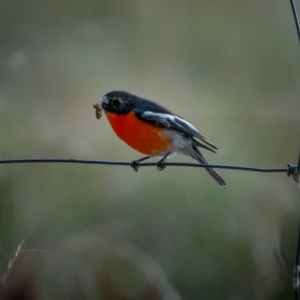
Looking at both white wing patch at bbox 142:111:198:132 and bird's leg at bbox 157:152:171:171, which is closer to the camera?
bird's leg at bbox 157:152:171:171

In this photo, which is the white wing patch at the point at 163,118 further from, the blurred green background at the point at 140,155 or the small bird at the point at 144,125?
the blurred green background at the point at 140,155

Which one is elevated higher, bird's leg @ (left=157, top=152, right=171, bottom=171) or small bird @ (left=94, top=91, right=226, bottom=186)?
small bird @ (left=94, top=91, right=226, bottom=186)

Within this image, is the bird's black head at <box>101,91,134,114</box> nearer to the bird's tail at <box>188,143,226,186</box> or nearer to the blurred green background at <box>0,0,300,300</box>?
the bird's tail at <box>188,143,226,186</box>

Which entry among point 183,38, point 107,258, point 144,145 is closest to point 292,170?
point 144,145

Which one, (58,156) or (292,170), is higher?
(292,170)

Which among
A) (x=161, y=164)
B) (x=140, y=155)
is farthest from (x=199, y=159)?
(x=140, y=155)

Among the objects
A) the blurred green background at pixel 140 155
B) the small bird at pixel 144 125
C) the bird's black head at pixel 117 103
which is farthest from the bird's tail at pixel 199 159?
the blurred green background at pixel 140 155

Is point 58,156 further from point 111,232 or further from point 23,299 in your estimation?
point 23,299

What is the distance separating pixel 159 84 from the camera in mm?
4859

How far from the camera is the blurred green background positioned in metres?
3.46

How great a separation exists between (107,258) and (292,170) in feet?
5.30

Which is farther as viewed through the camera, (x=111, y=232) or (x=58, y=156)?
(x=58, y=156)

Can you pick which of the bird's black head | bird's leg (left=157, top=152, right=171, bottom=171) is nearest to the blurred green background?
bird's leg (left=157, top=152, right=171, bottom=171)

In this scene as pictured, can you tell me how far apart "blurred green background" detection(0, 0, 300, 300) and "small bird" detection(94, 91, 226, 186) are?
720mm
